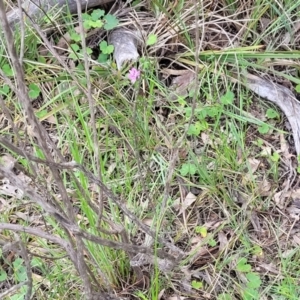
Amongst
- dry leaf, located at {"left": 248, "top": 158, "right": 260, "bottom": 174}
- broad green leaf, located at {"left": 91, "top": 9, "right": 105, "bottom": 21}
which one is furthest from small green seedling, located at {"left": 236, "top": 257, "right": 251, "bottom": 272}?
broad green leaf, located at {"left": 91, "top": 9, "right": 105, "bottom": 21}

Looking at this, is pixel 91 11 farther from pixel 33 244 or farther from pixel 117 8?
pixel 33 244

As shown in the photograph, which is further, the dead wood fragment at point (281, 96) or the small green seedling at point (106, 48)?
the small green seedling at point (106, 48)

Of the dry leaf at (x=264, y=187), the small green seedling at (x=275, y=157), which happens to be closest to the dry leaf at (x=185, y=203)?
the dry leaf at (x=264, y=187)

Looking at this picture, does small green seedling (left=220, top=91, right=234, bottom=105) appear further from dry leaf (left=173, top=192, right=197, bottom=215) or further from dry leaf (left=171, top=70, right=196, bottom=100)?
dry leaf (left=173, top=192, right=197, bottom=215)

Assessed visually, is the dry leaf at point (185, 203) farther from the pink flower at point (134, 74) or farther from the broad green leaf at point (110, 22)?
the broad green leaf at point (110, 22)

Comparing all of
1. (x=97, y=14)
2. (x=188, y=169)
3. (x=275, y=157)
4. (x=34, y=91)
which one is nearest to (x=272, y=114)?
(x=275, y=157)

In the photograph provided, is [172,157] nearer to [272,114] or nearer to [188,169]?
[188,169]

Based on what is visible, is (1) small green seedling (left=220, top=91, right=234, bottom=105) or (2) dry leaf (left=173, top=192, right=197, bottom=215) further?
(1) small green seedling (left=220, top=91, right=234, bottom=105)

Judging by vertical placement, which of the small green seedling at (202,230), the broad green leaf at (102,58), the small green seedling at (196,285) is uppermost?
the broad green leaf at (102,58)

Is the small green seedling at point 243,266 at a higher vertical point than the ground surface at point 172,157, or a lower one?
lower

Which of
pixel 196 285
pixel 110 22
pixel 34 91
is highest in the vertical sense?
pixel 110 22

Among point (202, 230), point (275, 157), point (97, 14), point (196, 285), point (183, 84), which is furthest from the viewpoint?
point (97, 14)

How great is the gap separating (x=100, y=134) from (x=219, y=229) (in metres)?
0.72

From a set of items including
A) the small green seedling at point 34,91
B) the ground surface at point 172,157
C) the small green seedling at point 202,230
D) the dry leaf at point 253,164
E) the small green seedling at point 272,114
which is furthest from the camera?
the small green seedling at point 34,91
